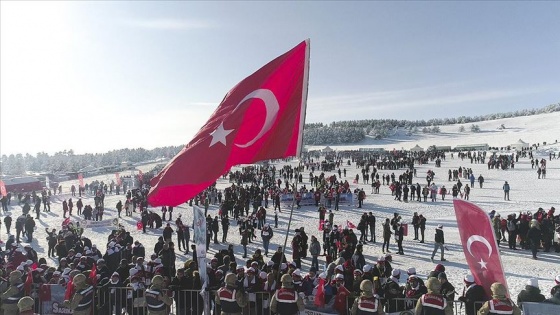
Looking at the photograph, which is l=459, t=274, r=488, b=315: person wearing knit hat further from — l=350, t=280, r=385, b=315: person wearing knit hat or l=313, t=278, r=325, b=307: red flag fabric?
l=313, t=278, r=325, b=307: red flag fabric

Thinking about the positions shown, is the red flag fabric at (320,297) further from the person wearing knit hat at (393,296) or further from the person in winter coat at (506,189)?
the person in winter coat at (506,189)

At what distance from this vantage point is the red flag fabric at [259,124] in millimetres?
7391

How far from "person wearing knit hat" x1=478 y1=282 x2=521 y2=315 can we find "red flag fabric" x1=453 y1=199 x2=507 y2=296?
50 centimetres

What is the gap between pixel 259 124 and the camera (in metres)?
7.73

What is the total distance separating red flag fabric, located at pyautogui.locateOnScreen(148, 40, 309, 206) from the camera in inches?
291

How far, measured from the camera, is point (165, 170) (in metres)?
7.43

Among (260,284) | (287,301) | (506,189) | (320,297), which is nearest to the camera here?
(287,301)

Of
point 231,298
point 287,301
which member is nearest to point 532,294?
point 287,301

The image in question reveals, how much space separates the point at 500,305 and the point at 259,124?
15.5ft

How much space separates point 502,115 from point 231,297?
189374 millimetres

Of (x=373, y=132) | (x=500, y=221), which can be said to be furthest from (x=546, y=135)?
(x=500, y=221)

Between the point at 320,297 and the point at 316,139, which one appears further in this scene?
the point at 316,139

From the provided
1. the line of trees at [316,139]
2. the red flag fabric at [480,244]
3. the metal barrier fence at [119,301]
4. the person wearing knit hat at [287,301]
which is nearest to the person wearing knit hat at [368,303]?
the person wearing knit hat at [287,301]

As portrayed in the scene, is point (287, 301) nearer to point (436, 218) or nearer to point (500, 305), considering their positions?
point (500, 305)
